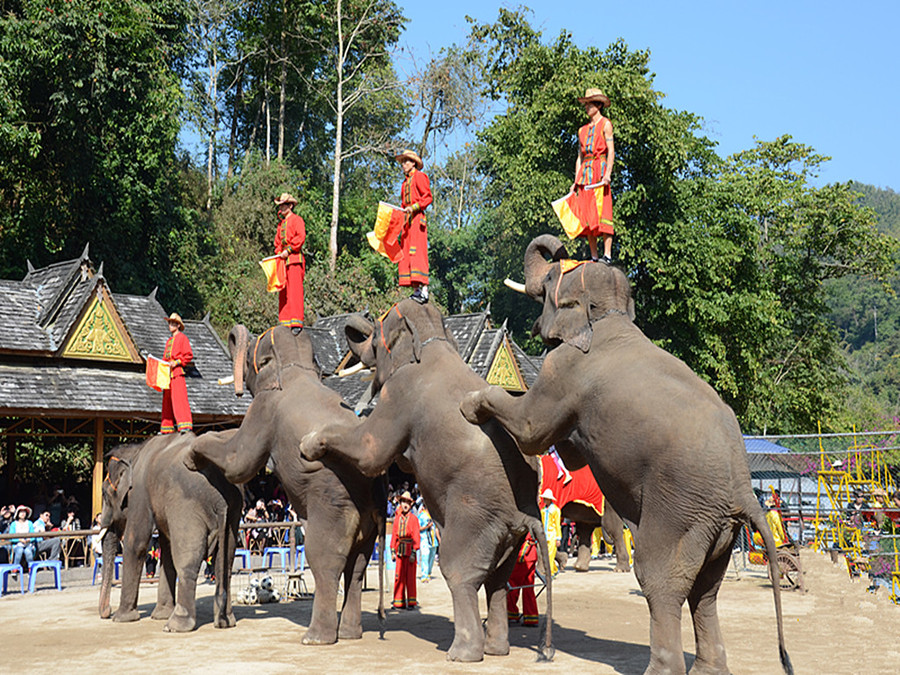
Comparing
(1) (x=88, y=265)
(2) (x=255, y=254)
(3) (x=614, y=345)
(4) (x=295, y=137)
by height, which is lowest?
(3) (x=614, y=345)

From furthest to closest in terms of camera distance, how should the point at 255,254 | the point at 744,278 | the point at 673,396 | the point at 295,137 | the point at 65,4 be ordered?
1. the point at 295,137
2. the point at 255,254
3. the point at 744,278
4. the point at 65,4
5. the point at 673,396

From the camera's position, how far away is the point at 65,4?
86.0 ft

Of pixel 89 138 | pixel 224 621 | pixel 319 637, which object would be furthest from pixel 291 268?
pixel 89 138

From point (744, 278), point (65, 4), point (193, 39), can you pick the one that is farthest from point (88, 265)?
point (193, 39)

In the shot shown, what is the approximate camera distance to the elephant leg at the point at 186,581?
1042 centimetres

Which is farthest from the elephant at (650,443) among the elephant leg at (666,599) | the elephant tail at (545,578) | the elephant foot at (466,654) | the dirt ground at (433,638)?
the elephant foot at (466,654)

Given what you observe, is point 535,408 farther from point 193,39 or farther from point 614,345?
point 193,39

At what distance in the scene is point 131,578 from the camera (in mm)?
11555

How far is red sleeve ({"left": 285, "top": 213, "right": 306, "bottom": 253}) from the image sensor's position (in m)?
11.5

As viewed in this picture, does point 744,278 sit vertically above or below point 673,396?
above

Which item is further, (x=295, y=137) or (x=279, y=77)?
(x=295, y=137)

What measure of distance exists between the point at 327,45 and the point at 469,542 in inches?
1509

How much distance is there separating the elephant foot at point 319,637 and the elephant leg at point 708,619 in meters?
3.84

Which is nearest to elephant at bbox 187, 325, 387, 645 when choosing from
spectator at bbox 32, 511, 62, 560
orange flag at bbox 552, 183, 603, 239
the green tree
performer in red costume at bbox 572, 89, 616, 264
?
orange flag at bbox 552, 183, 603, 239
